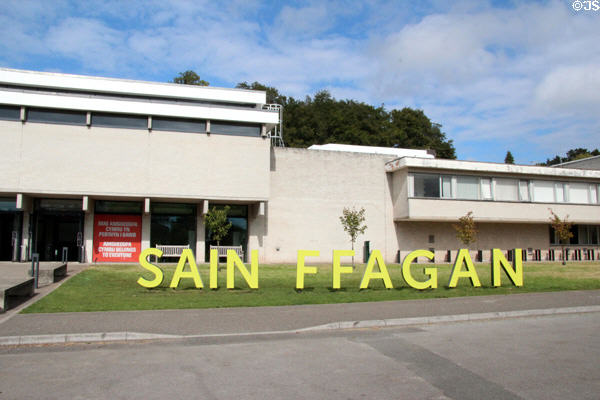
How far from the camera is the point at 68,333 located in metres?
9.20

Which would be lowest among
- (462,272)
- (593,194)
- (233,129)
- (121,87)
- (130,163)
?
(462,272)

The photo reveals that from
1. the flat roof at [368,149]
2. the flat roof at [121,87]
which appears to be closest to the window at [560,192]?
the flat roof at [368,149]

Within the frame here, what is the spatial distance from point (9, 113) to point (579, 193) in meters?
38.6

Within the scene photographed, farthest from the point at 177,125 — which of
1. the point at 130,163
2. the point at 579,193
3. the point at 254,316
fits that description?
the point at 579,193

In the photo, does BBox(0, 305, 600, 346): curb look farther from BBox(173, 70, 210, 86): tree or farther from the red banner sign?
BBox(173, 70, 210, 86): tree

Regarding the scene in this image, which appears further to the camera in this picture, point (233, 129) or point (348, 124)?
point (348, 124)

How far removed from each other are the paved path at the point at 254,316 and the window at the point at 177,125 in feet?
57.3

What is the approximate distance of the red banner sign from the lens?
27719 mm

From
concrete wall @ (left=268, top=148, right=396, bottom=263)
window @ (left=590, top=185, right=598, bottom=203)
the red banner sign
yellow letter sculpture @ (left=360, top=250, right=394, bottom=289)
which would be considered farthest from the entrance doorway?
window @ (left=590, top=185, right=598, bottom=203)

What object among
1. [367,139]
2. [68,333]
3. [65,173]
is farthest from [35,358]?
[367,139]

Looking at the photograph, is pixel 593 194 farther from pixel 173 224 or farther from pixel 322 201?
pixel 173 224

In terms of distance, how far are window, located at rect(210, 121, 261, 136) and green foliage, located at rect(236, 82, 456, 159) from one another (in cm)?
2918

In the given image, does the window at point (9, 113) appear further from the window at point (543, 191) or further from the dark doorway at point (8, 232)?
the window at point (543, 191)

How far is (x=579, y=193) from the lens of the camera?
36562 mm
